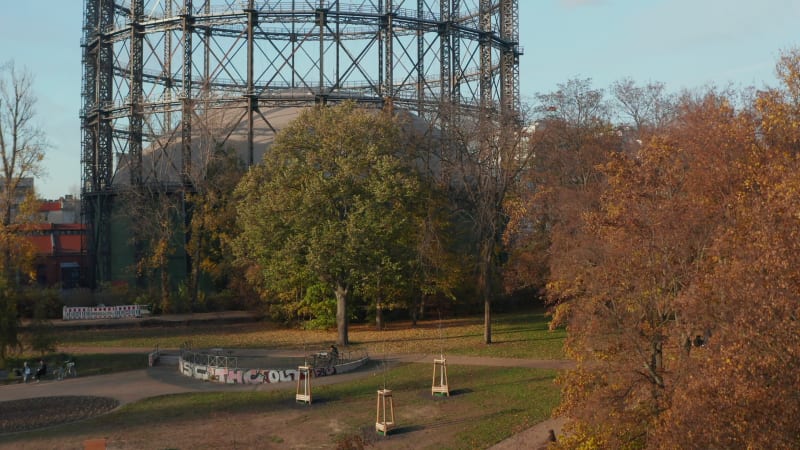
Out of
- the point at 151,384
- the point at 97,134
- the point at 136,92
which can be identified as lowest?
the point at 151,384

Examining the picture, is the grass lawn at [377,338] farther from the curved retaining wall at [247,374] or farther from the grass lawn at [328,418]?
the grass lawn at [328,418]

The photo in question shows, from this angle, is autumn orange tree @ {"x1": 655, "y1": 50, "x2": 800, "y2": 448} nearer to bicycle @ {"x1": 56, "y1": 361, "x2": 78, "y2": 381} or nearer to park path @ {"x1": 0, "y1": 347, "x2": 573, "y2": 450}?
park path @ {"x1": 0, "y1": 347, "x2": 573, "y2": 450}

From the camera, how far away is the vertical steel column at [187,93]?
38.5 m

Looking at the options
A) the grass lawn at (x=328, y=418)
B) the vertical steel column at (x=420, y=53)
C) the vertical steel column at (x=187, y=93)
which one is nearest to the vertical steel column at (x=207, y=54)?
the vertical steel column at (x=187, y=93)

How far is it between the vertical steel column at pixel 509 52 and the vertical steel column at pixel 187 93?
61.9 ft

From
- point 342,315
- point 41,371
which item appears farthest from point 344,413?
point 342,315

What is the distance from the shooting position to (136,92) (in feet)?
136

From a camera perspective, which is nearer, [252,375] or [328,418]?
[328,418]

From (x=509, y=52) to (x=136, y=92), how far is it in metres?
22.8

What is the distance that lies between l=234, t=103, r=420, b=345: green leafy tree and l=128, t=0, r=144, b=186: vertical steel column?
15541mm

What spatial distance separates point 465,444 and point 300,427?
3.56 m

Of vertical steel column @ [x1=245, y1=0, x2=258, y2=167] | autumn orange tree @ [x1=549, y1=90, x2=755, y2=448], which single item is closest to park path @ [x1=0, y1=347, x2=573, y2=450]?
autumn orange tree @ [x1=549, y1=90, x2=755, y2=448]

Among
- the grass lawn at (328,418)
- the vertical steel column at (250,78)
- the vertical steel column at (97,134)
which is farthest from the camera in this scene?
the vertical steel column at (97,134)

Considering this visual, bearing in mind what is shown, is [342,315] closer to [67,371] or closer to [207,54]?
[67,371]
